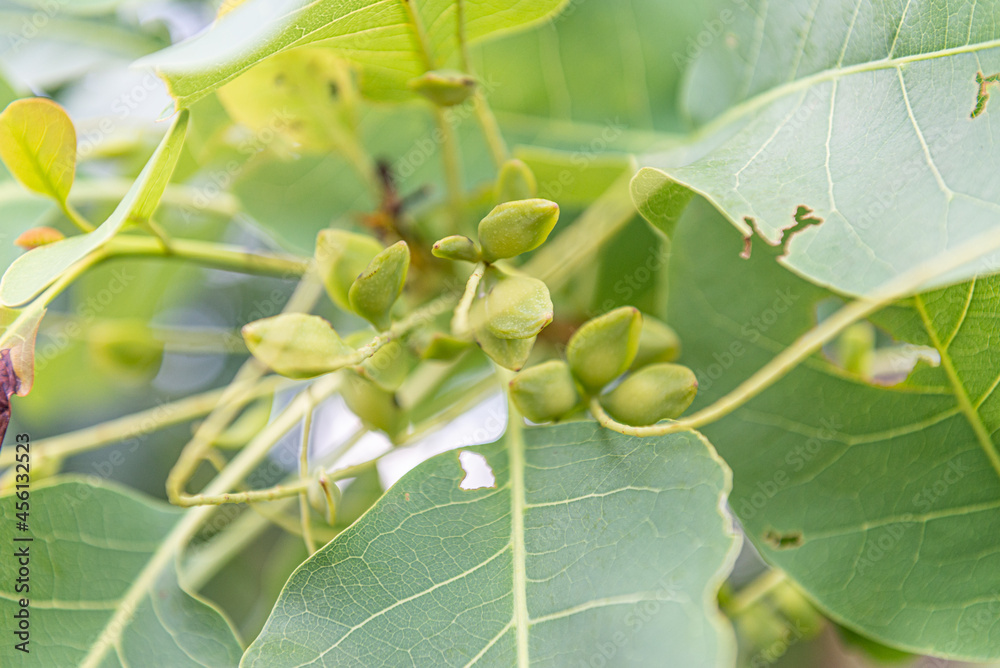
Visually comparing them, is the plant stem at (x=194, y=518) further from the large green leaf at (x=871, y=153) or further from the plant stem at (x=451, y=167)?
the large green leaf at (x=871, y=153)

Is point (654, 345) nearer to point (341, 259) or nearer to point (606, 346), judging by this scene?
point (606, 346)

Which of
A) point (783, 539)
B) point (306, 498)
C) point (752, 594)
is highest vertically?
point (306, 498)

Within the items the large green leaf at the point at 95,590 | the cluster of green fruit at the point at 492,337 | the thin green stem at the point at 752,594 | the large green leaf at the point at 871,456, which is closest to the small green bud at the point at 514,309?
the cluster of green fruit at the point at 492,337

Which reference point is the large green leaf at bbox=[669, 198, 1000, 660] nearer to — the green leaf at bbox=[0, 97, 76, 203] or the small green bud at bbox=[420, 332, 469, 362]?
the small green bud at bbox=[420, 332, 469, 362]

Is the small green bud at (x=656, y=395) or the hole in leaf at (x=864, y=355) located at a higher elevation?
the small green bud at (x=656, y=395)

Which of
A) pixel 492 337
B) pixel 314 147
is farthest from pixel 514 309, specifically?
pixel 314 147

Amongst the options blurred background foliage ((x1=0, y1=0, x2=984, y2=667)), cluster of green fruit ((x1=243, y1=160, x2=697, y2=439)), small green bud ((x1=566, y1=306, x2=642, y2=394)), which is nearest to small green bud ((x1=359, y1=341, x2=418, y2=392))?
cluster of green fruit ((x1=243, y1=160, x2=697, y2=439))

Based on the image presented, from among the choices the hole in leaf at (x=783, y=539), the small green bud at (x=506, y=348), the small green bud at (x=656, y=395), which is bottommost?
the hole in leaf at (x=783, y=539)
